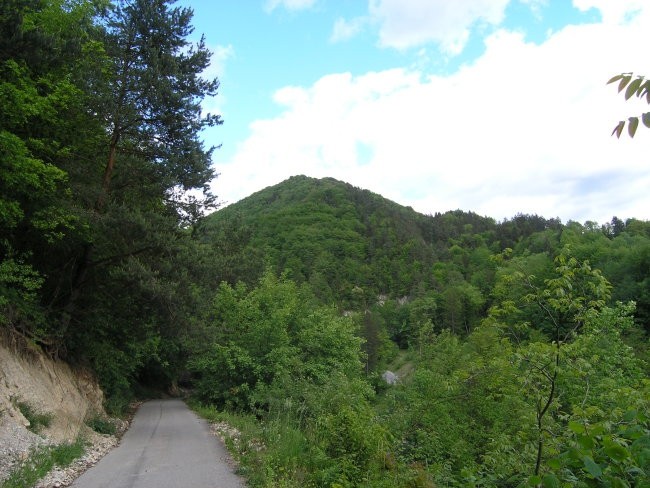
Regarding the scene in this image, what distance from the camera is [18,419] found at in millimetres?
9969

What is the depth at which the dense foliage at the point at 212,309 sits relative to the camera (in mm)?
4891

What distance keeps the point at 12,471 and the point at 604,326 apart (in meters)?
16.4

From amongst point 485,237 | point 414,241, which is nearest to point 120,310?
point 414,241

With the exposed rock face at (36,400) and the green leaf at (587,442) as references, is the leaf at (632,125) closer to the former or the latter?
the green leaf at (587,442)

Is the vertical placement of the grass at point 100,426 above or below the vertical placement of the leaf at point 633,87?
below

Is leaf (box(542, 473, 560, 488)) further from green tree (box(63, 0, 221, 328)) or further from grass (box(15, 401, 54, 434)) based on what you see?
green tree (box(63, 0, 221, 328))

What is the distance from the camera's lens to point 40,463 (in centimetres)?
859

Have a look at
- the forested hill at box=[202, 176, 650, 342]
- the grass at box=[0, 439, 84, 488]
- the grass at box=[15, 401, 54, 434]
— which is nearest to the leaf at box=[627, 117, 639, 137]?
the grass at box=[0, 439, 84, 488]

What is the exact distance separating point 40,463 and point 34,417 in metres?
2.67

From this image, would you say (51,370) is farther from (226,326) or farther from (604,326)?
(604,326)

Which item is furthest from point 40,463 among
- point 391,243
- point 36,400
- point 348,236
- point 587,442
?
point 391,243

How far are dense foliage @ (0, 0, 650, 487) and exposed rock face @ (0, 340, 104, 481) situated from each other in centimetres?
88

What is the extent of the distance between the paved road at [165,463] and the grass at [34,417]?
66.0 inches

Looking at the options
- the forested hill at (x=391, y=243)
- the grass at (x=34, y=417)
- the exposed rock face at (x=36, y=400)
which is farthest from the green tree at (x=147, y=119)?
the forested hill at (x=391, y=243)
